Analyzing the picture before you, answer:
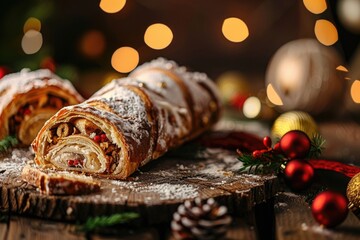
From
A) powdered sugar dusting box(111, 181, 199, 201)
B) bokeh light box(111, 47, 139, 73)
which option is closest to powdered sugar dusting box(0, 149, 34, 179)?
powdered sugar dusting box(111, 181, 199, 201)

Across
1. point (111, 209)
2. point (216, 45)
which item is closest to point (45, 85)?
point (111, 209)

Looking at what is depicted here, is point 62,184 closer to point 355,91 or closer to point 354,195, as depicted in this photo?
point 354,195

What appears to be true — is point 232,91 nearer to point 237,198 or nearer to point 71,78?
point 71,78

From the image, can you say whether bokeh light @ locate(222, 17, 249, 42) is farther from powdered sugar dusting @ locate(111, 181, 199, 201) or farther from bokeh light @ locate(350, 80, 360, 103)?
powdered sugar dusting @ locate(111, 181, 199, 201)

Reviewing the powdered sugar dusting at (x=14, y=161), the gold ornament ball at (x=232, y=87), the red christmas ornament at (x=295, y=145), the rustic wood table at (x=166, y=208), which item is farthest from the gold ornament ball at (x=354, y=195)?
the gold ornament ball at (x=232, y=87)

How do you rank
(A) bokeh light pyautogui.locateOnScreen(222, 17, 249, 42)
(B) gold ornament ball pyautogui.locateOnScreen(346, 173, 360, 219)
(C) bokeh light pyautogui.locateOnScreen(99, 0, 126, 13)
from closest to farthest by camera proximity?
(B) gold ornament ball pyautogui.locateOnScreen(346, 173, 360, 219) < (C) bokeh light pyautogui.locateOnScreen(99, 0, 126, 13) < (A) bokeh light pyautogui.locateOnScreen(222, 17, 249, 42)

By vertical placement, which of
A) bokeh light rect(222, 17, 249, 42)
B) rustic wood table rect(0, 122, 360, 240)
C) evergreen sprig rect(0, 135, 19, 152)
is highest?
bokeh light rect(222, 17, 249, 42)
